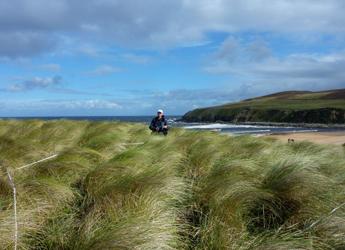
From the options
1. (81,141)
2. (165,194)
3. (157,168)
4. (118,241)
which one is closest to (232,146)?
(81,141)

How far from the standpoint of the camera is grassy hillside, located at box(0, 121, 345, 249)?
4250 mm

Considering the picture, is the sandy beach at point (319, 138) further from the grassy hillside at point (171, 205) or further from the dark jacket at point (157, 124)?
the grassy hillside at point (171, 205)

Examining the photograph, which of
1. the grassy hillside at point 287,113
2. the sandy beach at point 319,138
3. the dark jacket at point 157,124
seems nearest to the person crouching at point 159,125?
the dark jacket at point 157,124

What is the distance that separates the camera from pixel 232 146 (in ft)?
33.3

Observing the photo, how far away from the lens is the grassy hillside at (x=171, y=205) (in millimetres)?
Answer: 4250

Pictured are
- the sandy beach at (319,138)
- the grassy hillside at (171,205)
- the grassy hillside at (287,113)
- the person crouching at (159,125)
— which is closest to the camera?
the grassy hillside at (171,205)

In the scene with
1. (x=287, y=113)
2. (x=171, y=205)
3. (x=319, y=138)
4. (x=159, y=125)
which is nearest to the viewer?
(x=171, y=205)

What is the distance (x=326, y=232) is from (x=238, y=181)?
1.19 metres

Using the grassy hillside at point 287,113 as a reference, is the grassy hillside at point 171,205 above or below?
above

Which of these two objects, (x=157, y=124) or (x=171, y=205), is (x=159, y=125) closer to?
(x=157, y=124)

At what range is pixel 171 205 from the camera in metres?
5.39

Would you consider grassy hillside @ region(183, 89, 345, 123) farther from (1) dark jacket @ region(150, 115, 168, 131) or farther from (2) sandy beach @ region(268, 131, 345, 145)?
(1) dark jacket @ region(150, 115, 168, 131)

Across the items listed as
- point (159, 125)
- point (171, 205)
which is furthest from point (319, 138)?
point (171, 205)

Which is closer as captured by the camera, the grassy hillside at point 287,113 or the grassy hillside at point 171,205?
the grassy hillside at point 171,205
